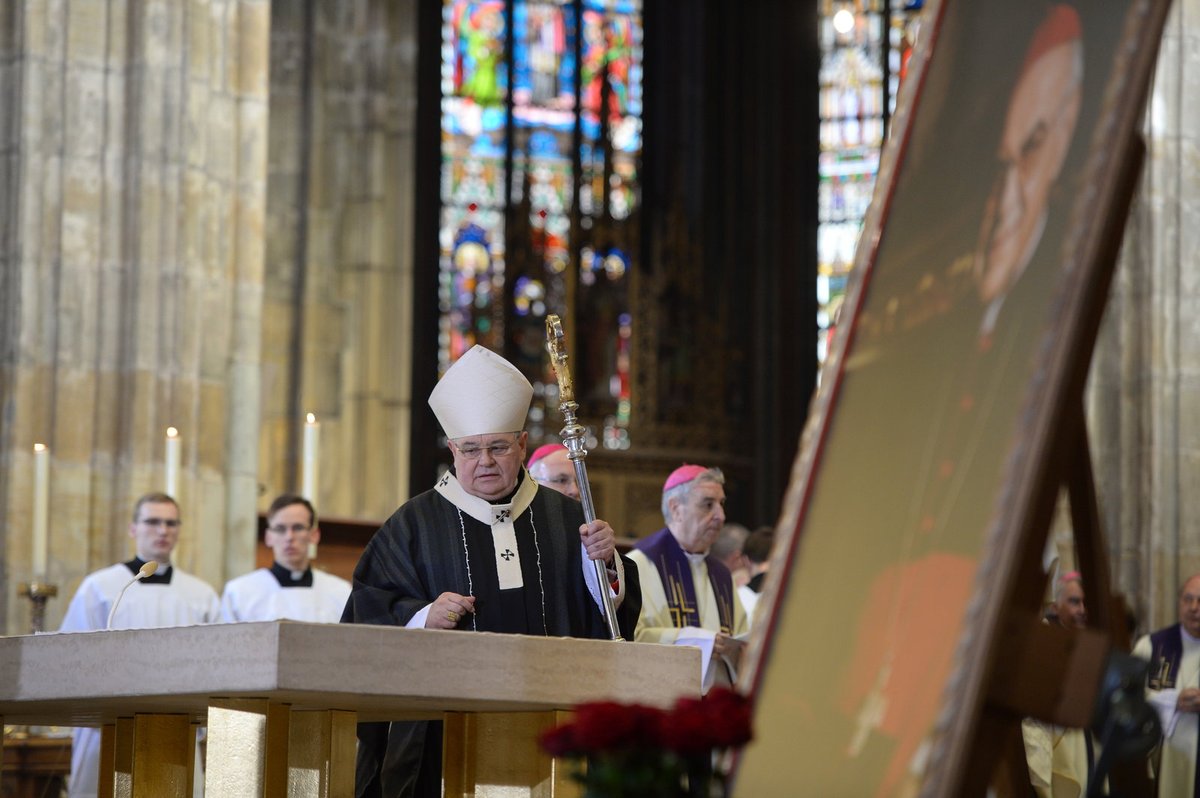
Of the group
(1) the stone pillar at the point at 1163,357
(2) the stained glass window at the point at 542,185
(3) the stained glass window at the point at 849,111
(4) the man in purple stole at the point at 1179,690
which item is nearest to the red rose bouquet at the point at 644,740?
(4) the man in purple stole at the point at 1179,690

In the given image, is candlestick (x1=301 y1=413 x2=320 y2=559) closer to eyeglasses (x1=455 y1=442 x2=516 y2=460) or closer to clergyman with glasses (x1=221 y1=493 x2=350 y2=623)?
clergyman with glasses (x1=221 y1=493 x2=350 y2=623)

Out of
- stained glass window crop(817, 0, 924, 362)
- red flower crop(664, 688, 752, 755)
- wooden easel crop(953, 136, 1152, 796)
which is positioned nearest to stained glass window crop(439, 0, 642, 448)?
stained glass window crop(817, 0, 924, 362)

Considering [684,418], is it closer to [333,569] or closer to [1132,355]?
[1132,355]

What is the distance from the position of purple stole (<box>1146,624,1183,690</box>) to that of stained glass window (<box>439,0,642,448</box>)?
6747 millimetres

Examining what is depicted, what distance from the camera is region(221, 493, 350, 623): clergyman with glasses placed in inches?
336

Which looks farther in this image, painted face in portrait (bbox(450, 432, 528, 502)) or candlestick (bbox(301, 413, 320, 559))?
candlestick (bbox(301, 413, 320, 559))

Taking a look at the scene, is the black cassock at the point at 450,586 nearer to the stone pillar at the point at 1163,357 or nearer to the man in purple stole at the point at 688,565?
the man in purple stole at the point at 688,565

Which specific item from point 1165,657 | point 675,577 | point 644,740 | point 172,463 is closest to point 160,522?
point 172,463

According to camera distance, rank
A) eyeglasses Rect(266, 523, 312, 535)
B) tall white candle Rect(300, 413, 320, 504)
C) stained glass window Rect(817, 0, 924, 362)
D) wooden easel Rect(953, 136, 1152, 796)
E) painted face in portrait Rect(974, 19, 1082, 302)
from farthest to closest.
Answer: stained glass window Rect(817, 0, 924, 362) < tall white candle Rect(300, 413, 320, 504) < eyeglasses Rect(266, 523, 312, 535) < painted face in portrait Rect(974, 19, 1082, 302) < wooden easel Rect(953, 136, 1152, 796)

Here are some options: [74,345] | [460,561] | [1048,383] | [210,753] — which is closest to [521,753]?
[210,753]

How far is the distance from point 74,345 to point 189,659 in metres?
6.15

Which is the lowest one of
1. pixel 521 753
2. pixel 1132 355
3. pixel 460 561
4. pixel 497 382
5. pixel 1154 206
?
pixel 521 753

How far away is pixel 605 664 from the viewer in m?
3.93

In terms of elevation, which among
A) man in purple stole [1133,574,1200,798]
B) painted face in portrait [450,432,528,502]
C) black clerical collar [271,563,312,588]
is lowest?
man in purple stole [1133,574,1200,798]
